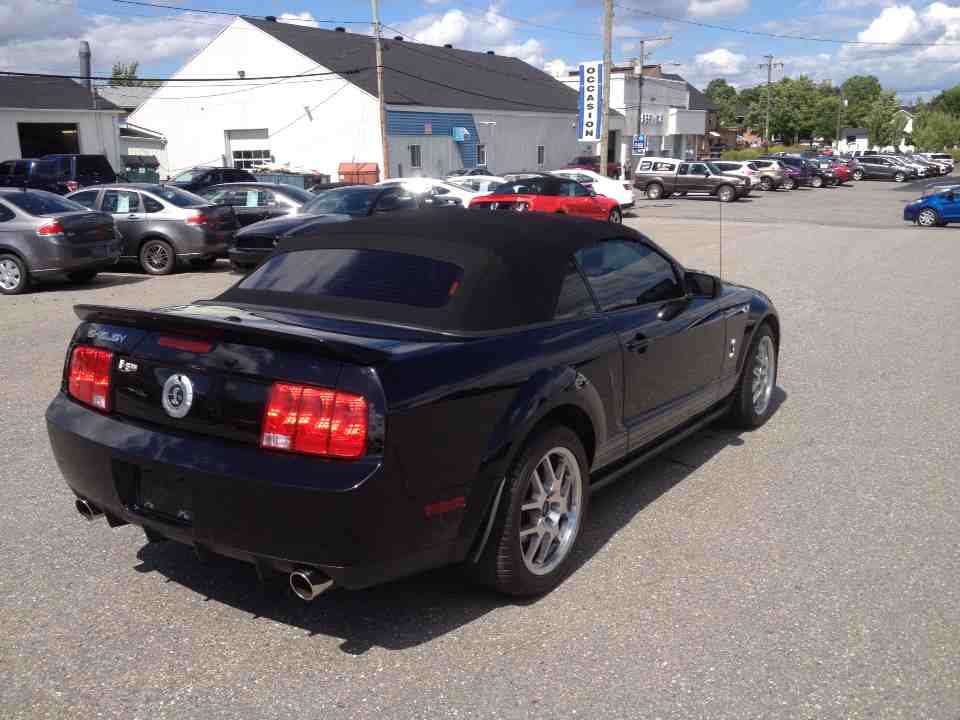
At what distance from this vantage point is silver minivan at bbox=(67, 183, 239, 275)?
15242 millimetres

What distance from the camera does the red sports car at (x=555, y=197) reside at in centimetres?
2327

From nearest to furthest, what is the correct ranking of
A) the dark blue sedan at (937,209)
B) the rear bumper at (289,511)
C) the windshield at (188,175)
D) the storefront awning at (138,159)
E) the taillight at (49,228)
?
the rear bumper at (289,511), the taillight at (49,228), the dark blue sedan at (937,209), the windshield at (188,175), the storefront awning at (138,159)

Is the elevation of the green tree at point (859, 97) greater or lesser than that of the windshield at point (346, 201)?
greater

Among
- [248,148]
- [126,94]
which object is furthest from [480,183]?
[126,94]

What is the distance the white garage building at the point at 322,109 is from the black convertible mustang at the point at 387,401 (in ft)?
128

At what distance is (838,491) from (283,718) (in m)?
3.44

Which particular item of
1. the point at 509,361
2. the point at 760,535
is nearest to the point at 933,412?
the point at 760,535

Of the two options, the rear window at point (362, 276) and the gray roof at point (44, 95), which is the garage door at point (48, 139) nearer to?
the gray roof at point (44, 95)

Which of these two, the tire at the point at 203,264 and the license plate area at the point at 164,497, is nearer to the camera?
the license plate area at the point at 164,497

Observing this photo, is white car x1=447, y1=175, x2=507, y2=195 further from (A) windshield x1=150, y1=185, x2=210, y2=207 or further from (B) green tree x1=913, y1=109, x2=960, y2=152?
(B) green tree x1=913, y1=109, x2=960, y2=152

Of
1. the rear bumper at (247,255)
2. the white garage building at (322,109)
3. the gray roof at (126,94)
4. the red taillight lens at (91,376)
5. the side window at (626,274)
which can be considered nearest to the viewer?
the red taillight lens at (91,376)

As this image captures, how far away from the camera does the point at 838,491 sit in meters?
5.15

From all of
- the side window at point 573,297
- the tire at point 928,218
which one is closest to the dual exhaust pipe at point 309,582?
the side window at point 573,297

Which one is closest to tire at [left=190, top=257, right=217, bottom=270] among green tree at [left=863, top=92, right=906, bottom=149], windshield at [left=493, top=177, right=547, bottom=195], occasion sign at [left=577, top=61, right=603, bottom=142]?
windshield at [left=493, top=177, right=547, bottom=195]
